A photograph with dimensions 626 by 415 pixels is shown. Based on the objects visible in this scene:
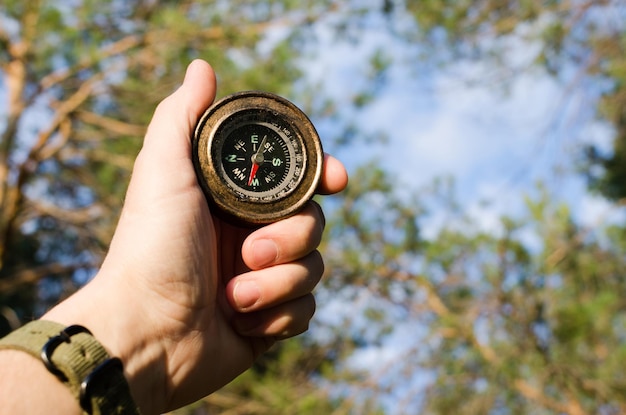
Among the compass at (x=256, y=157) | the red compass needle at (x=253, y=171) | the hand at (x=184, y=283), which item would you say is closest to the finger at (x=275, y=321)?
the hand at (x=184, y=283)

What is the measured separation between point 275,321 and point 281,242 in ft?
0.76

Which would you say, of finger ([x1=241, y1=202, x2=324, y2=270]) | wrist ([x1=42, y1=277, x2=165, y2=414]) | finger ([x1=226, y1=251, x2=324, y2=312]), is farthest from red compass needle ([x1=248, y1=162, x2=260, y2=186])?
wrist ([x1=42, y1=277, x2=165, y2=414])

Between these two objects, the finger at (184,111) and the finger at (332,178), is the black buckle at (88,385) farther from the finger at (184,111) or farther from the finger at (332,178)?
the finger at (332,178)

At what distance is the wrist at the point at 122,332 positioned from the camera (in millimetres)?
1685

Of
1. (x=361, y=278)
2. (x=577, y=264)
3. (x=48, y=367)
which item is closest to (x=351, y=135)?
(x=361, y=278)

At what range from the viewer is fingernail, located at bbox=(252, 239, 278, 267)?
1.93 m

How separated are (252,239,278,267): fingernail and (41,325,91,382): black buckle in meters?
0.53

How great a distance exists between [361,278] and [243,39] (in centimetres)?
325

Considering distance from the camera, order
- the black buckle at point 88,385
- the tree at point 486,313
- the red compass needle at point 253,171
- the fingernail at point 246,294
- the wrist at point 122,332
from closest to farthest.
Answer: the black buckle at point 88,385 → the wrist at point 122,332 → the fingernail at point 246,294 → the red compass needle at point 253,171 → the tree at point 486,313

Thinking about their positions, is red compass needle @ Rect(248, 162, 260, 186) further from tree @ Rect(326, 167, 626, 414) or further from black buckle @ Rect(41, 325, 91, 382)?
tree @ Rect(326, 167, 626, 414)

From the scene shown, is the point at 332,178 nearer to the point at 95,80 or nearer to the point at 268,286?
the point at 268,286

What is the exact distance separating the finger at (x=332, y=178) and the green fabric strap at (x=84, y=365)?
799 millimetres

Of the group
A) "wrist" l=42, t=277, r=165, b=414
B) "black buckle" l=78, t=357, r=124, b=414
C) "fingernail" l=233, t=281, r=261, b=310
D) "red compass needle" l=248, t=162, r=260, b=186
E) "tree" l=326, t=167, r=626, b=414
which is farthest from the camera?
"tree" l=326, t=167, r=626, b=414

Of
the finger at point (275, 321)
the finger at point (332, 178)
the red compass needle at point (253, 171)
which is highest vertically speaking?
the red compass needle at point (253, 171)
